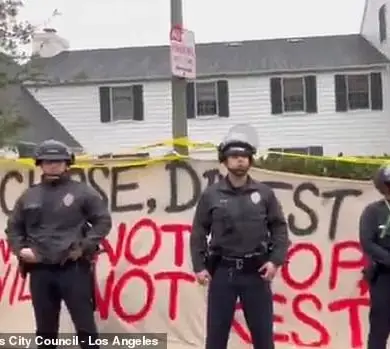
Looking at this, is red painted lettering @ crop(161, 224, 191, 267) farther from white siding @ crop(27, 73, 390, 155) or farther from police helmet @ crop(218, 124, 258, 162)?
white siding @ crop(27, 73, 390, 155)

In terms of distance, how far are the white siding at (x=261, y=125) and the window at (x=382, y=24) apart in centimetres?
219

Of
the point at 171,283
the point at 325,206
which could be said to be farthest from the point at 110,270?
the point at 325,206

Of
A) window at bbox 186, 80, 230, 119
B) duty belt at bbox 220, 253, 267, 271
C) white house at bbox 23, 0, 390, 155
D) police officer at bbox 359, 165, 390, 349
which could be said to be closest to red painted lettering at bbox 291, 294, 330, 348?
police officer at bbox 359, 165, 390, 349

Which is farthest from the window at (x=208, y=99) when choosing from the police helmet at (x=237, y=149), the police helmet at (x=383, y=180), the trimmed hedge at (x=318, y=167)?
the police helmet at (x=237, y=149)

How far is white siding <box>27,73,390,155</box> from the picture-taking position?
34.6 m

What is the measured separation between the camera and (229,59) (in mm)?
37344

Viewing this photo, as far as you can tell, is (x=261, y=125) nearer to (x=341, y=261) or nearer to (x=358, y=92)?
(x=358, y=92)

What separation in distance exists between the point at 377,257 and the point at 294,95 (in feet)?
95.3

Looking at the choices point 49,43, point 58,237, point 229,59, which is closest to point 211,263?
point 58,237

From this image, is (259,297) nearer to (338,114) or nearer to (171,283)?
(171,283)

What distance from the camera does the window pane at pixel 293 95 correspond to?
114 feet

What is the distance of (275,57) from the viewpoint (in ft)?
122

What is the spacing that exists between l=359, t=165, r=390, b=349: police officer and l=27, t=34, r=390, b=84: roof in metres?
28.8

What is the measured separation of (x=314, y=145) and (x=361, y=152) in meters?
1.77
